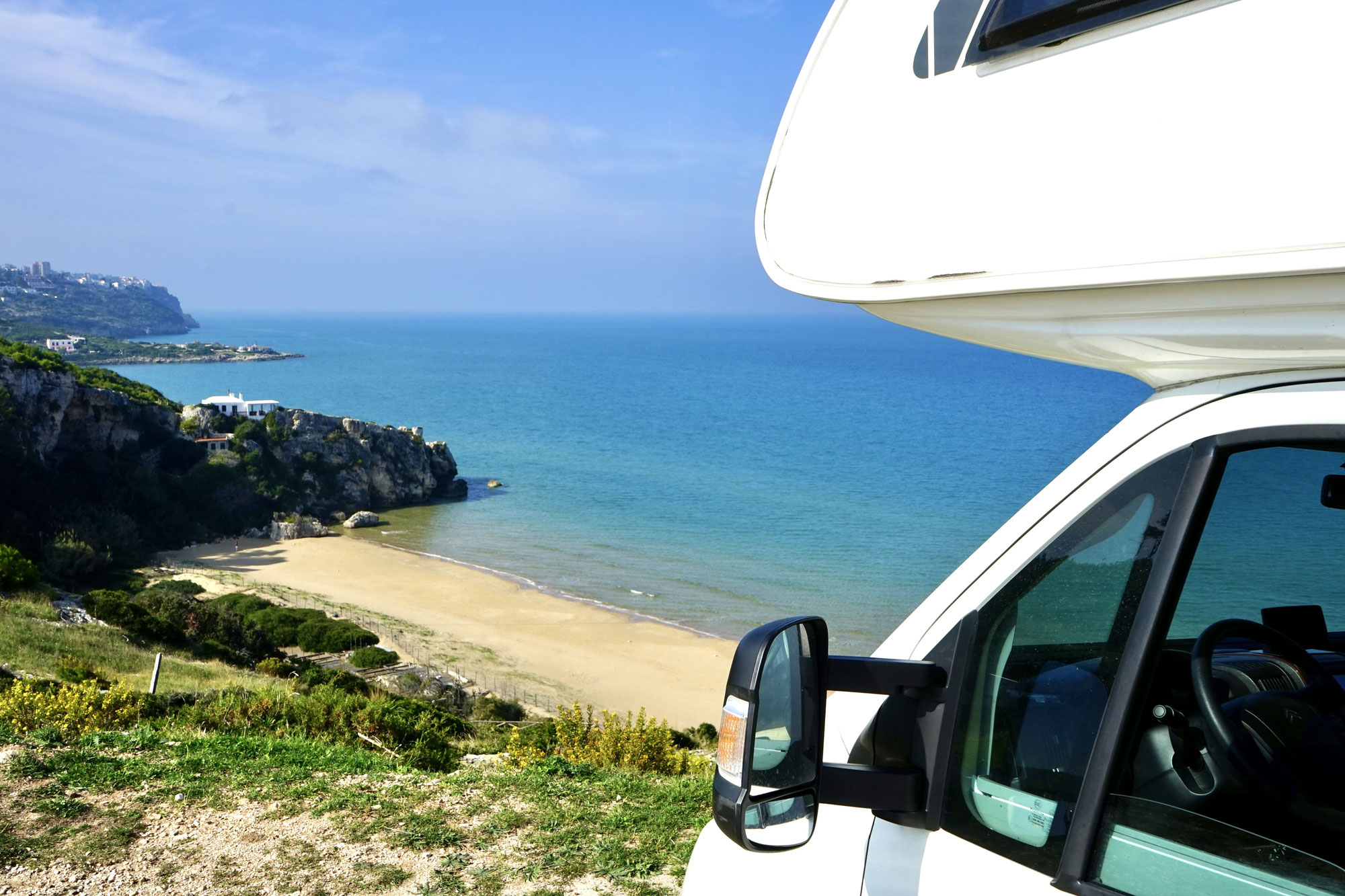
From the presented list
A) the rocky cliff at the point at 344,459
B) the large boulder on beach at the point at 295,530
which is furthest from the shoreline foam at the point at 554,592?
the rocky cliff at the point at 344,459

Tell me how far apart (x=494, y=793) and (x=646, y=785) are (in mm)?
1028

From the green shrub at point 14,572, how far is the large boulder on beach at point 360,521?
22509 mm

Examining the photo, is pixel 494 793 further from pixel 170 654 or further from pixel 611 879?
pixel 170 654

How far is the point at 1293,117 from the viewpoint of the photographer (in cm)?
116

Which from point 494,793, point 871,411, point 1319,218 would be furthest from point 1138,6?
point 871,411

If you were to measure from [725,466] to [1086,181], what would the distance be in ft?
220

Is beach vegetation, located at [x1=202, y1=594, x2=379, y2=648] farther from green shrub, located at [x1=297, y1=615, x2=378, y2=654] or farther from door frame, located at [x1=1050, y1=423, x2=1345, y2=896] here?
door frame, located at [x1=1050, y1=423, x2=1345, y2=896]

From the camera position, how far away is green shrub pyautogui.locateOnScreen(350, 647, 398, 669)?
2253 cm

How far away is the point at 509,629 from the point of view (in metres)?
28.6

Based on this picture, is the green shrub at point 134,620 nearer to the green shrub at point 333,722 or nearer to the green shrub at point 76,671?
the green shrub at point 76,671

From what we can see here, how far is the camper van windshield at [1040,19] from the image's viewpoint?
134cm

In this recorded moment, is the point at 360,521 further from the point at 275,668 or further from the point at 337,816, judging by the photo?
the point at 337,816

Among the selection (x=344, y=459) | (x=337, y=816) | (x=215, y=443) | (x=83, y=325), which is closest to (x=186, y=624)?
(x=337, y=816)

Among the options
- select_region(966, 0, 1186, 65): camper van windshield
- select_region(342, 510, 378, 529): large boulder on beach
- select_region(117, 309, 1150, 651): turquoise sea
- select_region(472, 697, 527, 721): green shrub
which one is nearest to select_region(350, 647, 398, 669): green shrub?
select_region(472, 697, 527, 721): green shrub
